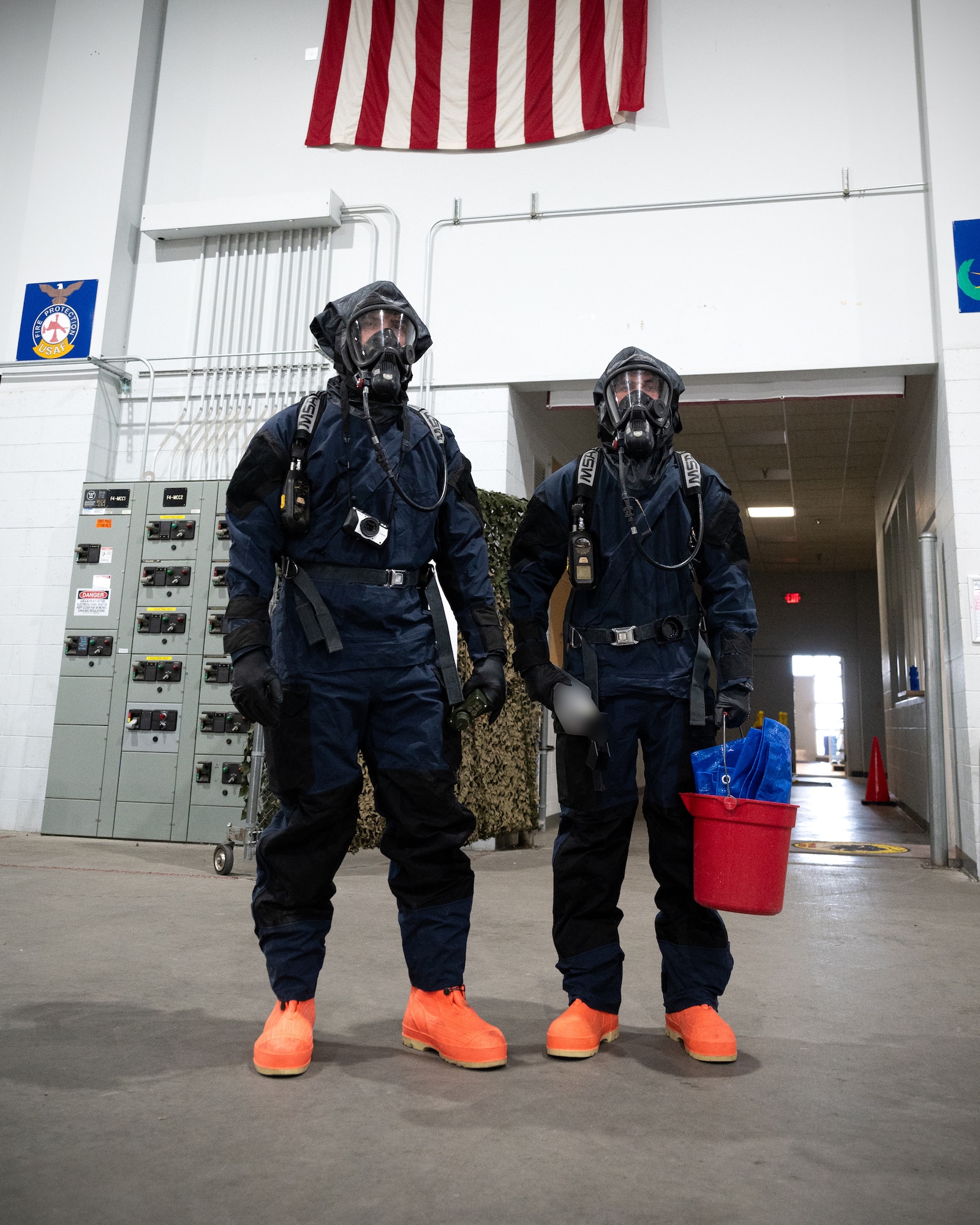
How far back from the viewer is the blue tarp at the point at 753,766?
209 cm

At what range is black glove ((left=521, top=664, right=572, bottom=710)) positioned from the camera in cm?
231

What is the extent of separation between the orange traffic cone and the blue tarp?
31.8 ft

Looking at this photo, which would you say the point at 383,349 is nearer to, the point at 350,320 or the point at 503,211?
the point at 350,320

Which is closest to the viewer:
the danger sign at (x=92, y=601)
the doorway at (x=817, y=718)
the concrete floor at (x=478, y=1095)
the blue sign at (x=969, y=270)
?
the concrete floor at (x=478, y=1095)

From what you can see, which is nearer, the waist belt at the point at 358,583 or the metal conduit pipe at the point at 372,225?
the waist belt at the point at 358,583

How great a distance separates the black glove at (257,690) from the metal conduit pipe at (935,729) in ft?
15.7

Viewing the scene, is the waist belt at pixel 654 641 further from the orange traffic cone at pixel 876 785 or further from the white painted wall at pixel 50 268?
the orange traffic cone at pixel 876 785

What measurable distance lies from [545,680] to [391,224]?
5.69 meters

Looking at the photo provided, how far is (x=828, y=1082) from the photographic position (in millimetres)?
2033

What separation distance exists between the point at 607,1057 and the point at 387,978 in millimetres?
889

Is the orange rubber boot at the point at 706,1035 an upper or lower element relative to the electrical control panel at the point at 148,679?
lower

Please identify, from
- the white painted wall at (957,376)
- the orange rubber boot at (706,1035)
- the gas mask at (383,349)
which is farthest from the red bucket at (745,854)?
the white painted wall at (957,376)

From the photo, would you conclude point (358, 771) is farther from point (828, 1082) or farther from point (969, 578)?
point (969, 578)

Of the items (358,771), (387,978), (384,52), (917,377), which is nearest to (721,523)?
(358,771)
